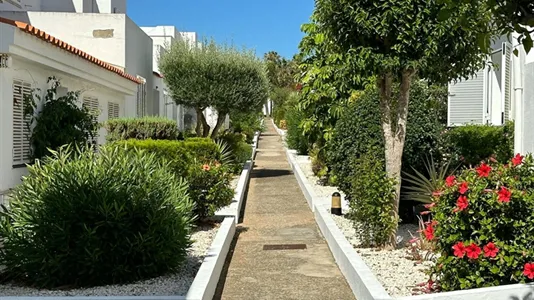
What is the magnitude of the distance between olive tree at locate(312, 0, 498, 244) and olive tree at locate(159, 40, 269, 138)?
10330 mm

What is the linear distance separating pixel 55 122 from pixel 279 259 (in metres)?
4.73

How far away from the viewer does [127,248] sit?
22.1 ft

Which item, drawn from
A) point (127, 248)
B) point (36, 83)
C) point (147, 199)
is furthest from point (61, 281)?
point (36, 83)

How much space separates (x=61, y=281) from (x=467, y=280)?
4.25 meters

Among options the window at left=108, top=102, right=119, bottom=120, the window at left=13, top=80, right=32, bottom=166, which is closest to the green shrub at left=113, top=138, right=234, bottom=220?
the window at left=13, top=80, right=32, bottom=166

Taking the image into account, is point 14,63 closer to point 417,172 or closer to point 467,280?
point 417,172

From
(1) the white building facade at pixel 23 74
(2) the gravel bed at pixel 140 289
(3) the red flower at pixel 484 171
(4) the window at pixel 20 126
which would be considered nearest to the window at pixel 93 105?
(1) the white building facade at pixel 23 74

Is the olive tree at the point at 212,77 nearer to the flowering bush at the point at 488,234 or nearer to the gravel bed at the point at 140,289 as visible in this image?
the gravel bed at the point at 140,289

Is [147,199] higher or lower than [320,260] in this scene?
higher

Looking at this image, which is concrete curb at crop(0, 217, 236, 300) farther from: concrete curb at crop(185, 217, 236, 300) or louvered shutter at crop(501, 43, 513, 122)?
louvered shutter at crop(501, 43, 513, 122)

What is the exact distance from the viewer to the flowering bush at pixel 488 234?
564cm

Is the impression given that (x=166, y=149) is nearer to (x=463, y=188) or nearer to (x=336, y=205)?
(x=336, y=205)

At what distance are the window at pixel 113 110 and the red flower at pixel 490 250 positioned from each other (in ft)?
38.9

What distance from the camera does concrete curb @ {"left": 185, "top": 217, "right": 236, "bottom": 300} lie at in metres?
6.12
